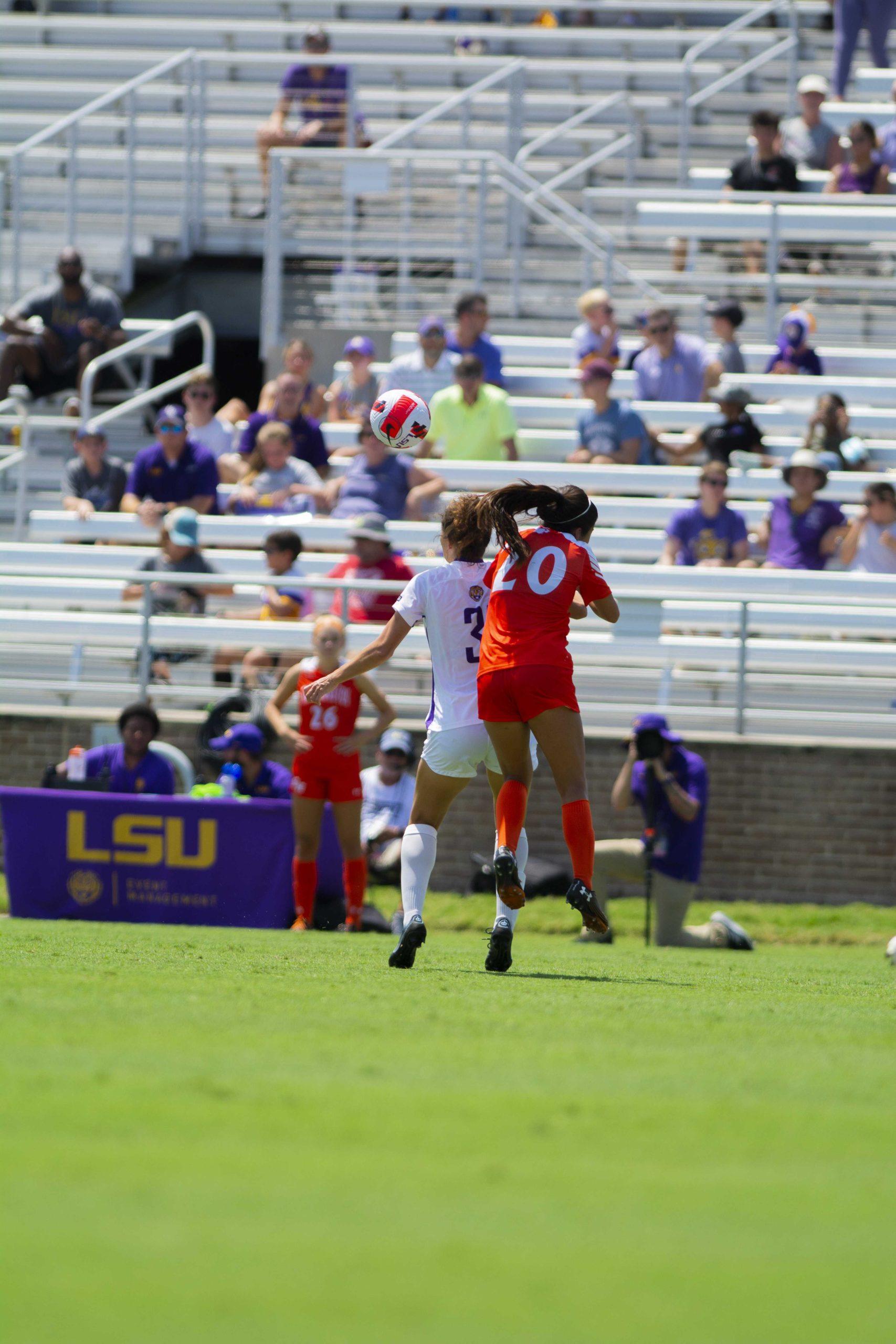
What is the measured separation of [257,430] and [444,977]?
9.47 meters

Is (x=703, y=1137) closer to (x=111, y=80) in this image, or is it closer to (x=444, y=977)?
(x=444, y=977)

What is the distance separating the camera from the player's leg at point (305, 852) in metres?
11.1

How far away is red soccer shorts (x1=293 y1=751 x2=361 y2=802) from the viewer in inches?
438

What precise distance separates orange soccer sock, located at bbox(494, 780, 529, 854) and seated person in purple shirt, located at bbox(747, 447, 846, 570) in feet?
23.8

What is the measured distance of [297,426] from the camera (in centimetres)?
1587

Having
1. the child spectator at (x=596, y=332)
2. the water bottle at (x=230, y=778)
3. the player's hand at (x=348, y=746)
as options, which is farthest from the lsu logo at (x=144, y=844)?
the child spectator at (x=596, y=332)

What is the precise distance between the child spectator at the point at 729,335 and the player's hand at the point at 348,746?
6.97 metres

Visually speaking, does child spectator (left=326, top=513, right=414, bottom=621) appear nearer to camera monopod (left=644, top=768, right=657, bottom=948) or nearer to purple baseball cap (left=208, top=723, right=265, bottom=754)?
purple baseball cap (left=208, top=723, right=265, bottom=754)

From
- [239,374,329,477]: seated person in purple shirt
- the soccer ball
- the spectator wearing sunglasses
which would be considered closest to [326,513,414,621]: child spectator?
[239,374,329,477]: seated person in purple shirt

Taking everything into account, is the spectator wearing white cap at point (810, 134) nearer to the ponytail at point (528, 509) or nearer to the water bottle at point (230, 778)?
the water bottle at point (230, 778)

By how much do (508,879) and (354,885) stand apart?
13.6 feet

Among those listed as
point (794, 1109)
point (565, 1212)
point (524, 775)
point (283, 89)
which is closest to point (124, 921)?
point (524, 775)

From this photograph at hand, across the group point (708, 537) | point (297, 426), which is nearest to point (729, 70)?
point (297, 426)

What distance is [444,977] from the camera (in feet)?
23.6
